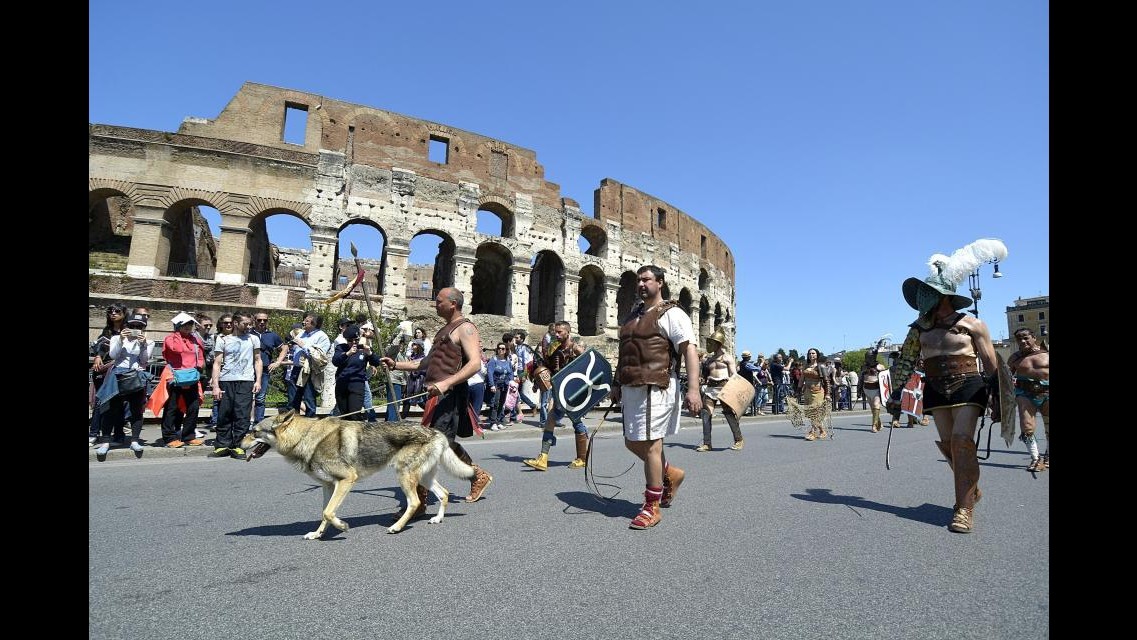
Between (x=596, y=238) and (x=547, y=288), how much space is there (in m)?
3.60

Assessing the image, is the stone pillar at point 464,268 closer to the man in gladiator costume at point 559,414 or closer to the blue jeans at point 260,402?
the blue jeans at point 260,402

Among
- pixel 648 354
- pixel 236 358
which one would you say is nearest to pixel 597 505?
pixel 648 354

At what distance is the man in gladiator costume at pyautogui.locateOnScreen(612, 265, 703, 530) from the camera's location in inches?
172

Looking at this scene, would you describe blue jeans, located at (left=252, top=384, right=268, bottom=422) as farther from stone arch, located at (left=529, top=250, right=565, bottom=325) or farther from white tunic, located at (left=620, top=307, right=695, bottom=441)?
stone arch, located at (left=529, top=250, right=565, bottom=325)

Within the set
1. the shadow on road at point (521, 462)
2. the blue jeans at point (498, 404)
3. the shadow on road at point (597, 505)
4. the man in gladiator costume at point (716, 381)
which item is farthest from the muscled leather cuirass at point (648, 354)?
the blue jeans at point (498, 404)

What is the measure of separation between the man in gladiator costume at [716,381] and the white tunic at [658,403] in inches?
168

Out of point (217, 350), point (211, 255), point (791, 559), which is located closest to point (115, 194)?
point (211, 255)

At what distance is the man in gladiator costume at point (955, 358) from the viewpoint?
14.3 feet

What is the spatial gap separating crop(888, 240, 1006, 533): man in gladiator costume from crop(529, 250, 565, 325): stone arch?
22021 mm

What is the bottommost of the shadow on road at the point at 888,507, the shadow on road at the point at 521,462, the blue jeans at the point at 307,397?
the shadow on road at the point at 521,462

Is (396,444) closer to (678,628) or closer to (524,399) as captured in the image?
(678,628)

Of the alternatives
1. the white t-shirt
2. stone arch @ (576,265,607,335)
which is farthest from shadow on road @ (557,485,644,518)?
stone arch @ (576,265,607,335)

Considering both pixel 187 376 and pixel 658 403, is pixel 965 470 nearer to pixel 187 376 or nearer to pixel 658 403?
pixel 658 403
